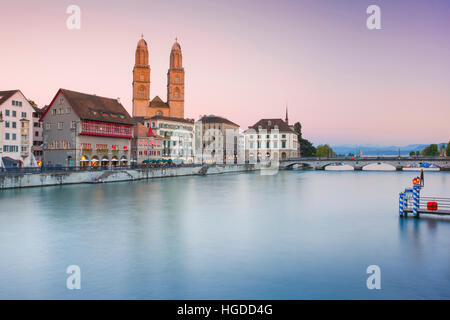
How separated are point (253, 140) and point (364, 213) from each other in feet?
338

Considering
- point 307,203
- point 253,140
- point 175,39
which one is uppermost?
point 175,39

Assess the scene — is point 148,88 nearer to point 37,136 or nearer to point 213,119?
point 213,119

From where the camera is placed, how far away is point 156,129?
3917 inches

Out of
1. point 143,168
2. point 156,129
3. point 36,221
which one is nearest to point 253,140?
point 156,129

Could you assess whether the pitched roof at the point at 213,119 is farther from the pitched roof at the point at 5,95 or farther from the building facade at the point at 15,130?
the pitched roof at the point at 5,95

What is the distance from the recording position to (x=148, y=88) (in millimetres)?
131125

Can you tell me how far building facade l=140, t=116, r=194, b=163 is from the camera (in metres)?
101

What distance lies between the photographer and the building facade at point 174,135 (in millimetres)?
100588

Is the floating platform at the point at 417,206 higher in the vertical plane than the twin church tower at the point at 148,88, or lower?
lower

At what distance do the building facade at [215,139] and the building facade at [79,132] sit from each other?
214 ft

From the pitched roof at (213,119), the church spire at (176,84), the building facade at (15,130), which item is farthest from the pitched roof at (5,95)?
the pitched roof at (213,119)

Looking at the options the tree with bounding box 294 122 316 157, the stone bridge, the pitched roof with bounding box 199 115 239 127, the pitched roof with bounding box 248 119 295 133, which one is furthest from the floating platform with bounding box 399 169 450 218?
the tree with bounding box 294 122 316 157

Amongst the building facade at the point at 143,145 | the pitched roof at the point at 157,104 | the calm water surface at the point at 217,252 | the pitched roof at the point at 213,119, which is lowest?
the calm water surface at the point at 217,252
